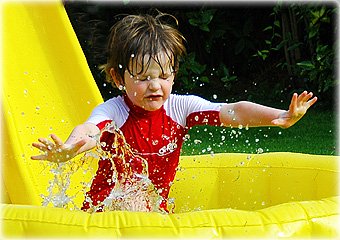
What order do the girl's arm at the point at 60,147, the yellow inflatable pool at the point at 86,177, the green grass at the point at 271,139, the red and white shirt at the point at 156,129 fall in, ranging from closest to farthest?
the yellow inflatable pool at the point at 86,177
the girl's arm at the point at 60,147
the red and white shirt at the point at 156,129
the green grass at the point at 271,139

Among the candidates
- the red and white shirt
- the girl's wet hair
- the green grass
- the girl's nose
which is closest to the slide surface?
the red and white shirt

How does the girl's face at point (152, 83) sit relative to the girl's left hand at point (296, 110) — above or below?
above

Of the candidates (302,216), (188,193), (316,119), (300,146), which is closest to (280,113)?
(302,216)

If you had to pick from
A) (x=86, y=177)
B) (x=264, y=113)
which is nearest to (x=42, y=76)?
(x=86, y=177)

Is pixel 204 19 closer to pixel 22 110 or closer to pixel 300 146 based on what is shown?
pixel 300 146

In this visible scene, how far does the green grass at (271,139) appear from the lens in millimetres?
4395

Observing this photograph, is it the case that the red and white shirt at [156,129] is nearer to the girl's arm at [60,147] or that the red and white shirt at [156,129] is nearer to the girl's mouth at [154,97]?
the girl's mouth at [154,97]

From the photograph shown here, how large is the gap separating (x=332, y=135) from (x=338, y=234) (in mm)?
2734

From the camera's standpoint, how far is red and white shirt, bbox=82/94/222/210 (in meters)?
2.51

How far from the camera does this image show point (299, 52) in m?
5.77

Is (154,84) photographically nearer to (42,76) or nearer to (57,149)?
(57,149)

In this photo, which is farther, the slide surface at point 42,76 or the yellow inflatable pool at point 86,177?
the slide surface at point 42,76

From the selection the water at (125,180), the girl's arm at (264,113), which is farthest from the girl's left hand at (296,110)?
the water at (125,180)

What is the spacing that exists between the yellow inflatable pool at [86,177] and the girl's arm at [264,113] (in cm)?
26
